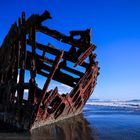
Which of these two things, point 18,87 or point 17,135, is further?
point 18,87

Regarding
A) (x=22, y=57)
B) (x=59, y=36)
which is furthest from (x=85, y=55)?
(x=22, y=57)

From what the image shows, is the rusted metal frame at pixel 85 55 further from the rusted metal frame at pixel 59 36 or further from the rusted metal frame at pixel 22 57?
the rusted metal frame at pixel 22 57

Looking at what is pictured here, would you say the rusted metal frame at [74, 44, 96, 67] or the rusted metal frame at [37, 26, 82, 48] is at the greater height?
the rusted metal frame at [37, 26, 82, 48]

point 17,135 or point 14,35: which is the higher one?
point 14,35

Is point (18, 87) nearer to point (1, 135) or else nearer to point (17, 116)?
point (17, 116)

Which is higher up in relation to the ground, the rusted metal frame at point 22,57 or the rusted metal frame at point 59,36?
the rusted metal frame at point 59,36

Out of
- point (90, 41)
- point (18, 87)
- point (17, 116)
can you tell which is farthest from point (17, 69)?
point (90, 41)

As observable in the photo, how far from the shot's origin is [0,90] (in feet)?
43.0

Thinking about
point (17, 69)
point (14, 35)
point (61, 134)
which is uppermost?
point (14, 35)

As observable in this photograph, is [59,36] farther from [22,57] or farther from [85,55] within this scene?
[22,57]

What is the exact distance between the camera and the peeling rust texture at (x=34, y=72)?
34.3 feet

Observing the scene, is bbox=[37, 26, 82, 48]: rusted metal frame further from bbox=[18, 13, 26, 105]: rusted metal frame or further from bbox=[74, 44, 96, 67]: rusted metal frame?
bbox=[18, 13, 26, 105]: rusted metal frame

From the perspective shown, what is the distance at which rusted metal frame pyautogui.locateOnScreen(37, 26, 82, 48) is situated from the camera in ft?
37.1

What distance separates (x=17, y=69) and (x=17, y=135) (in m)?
2.74
